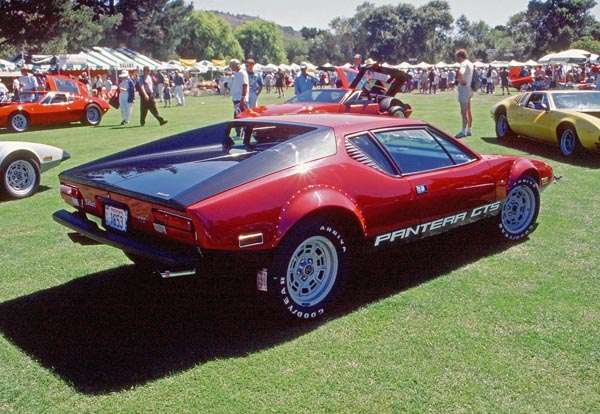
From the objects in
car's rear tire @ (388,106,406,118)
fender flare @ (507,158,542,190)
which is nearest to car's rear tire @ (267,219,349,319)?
fender flare @ (507,158,542,190)

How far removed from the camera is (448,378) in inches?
117

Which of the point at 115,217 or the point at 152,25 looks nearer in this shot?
the point at 115,217

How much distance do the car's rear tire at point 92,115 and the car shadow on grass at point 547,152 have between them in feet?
38.8

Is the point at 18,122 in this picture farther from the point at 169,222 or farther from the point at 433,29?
the point at 433,29

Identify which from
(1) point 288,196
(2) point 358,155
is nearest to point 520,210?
(2) point 358,155

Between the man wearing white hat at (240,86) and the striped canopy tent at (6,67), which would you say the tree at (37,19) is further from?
the man wearing white hat at (240,86)

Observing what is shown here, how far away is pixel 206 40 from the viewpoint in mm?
103812

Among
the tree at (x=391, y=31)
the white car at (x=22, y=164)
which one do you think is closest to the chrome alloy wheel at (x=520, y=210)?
the white car at (x=22, y=164)

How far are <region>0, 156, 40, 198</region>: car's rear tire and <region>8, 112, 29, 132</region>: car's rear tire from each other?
10163mm

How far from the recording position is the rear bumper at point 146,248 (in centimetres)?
316

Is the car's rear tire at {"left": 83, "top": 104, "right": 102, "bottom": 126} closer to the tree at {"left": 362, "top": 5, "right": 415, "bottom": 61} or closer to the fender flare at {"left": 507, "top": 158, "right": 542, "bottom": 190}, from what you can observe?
the fender flare at {"left": 507, "top": 158, "right": 542, "bottom": 190}

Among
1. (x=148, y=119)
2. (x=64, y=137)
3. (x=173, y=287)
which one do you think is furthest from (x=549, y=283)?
(x=148, y=119)

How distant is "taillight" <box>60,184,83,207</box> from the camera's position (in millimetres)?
3993

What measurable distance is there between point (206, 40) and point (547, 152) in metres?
99.7
